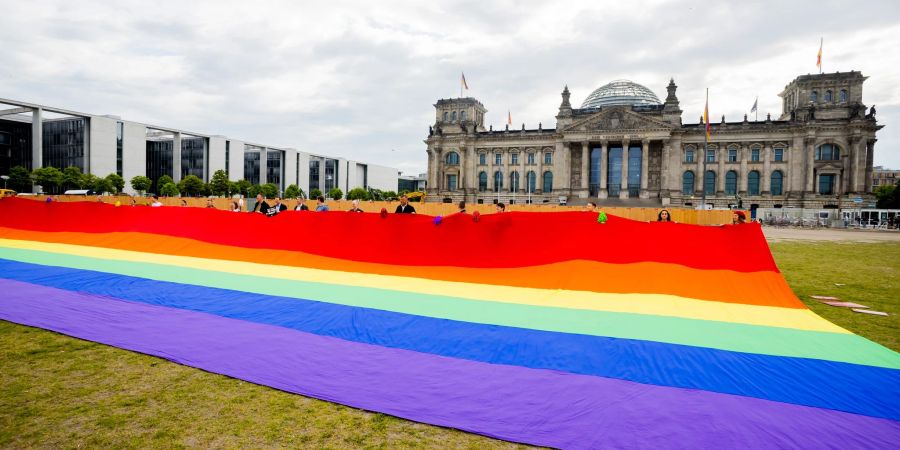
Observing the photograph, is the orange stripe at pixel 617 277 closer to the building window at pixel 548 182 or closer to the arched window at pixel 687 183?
the arched window at pixel 687 183

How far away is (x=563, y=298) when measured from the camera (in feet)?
31.6

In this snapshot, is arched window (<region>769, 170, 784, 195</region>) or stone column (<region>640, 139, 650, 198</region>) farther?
stone column (<region>640, 139, 650, 198</region>)

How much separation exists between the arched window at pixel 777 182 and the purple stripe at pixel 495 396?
301 ft

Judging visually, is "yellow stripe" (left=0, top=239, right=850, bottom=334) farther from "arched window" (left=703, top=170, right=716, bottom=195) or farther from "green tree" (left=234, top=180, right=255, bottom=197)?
"green tree" (left=234, top=180, right=255, bottom=197)

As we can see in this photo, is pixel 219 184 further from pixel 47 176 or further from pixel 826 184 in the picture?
pixel 826 184

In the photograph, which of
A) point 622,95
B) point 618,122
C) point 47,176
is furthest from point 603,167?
point 47,176

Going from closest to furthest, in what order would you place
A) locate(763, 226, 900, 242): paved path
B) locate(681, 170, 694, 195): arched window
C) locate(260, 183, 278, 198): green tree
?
locate(763, 226, 900, 242): paved path, locate(681, 170, 694, 195): arched window, locate(260, 183, 278, 198): green tree

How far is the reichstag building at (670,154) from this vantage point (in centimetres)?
7538

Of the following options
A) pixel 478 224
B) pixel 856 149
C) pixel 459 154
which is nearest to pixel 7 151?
pixel 459 154

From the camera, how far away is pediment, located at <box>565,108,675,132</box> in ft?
264

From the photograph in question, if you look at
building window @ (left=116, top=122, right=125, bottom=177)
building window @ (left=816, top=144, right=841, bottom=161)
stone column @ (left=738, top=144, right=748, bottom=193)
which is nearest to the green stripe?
stone column @ (left=738, top=144, right=748, bottom=193)

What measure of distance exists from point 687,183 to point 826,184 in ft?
69.3

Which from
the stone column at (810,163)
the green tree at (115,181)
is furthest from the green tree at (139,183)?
the stone column at (810,163)

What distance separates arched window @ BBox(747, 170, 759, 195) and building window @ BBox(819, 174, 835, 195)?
9.09m
